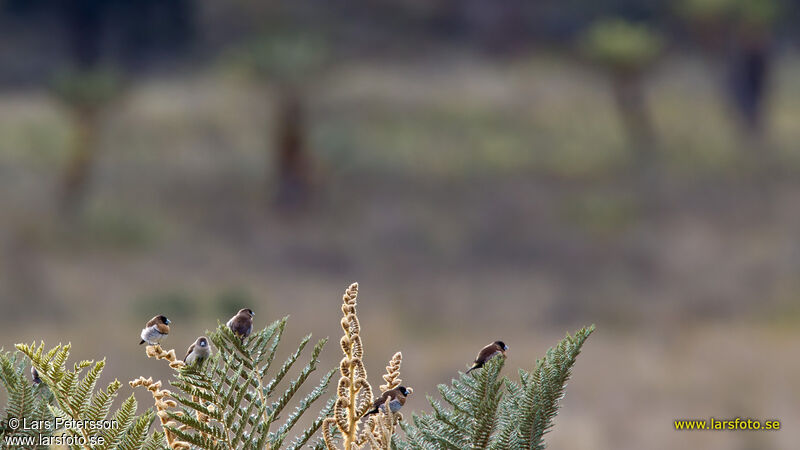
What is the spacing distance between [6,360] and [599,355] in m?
10.6

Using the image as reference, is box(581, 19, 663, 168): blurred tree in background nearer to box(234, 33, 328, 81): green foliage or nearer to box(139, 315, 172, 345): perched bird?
box(234, 33, 328, 81): green foliage

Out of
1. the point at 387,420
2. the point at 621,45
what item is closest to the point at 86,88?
the point at 621,45

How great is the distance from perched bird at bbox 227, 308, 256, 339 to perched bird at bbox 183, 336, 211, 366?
0.02 metres

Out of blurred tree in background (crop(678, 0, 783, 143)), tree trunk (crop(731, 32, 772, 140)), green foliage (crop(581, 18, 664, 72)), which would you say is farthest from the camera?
green foliage (crop(581, 18, 664, 72))

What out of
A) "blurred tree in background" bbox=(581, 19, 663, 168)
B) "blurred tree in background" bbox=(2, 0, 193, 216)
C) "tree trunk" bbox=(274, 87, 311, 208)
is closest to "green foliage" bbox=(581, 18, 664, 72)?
"blurred tree in background" bbox=(581, 19, 663, 168)

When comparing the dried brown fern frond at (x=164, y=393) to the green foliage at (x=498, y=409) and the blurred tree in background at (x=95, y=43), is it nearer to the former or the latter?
the green foliage at (x=498, y=409)

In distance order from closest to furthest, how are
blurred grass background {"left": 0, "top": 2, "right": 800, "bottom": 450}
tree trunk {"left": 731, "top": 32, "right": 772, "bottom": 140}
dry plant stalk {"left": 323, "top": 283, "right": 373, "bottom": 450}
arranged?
dry plant stalk {"left": 323, "top": 283, "right": 373, "bottom": 450}
blurred grass background {"left": 0, "top": 2, "right": 800, "bottom": 450}
tree trunk {"left": 731, "top": 32, "right": 772, "bottom": 140}

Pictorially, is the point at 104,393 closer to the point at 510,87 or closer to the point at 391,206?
the point at 391,206

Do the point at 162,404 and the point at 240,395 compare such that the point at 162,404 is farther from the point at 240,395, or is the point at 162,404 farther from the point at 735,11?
the point at 735,11

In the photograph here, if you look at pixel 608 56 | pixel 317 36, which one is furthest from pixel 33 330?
pixel 608 56

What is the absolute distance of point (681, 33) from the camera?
574 inches

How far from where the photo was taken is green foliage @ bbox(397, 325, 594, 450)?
1.77 ft

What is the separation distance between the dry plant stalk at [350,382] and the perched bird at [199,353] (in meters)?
0.08

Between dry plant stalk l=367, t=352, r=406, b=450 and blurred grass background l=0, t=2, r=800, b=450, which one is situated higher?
blurred grass background l=0, t=2, r=800, b=450
